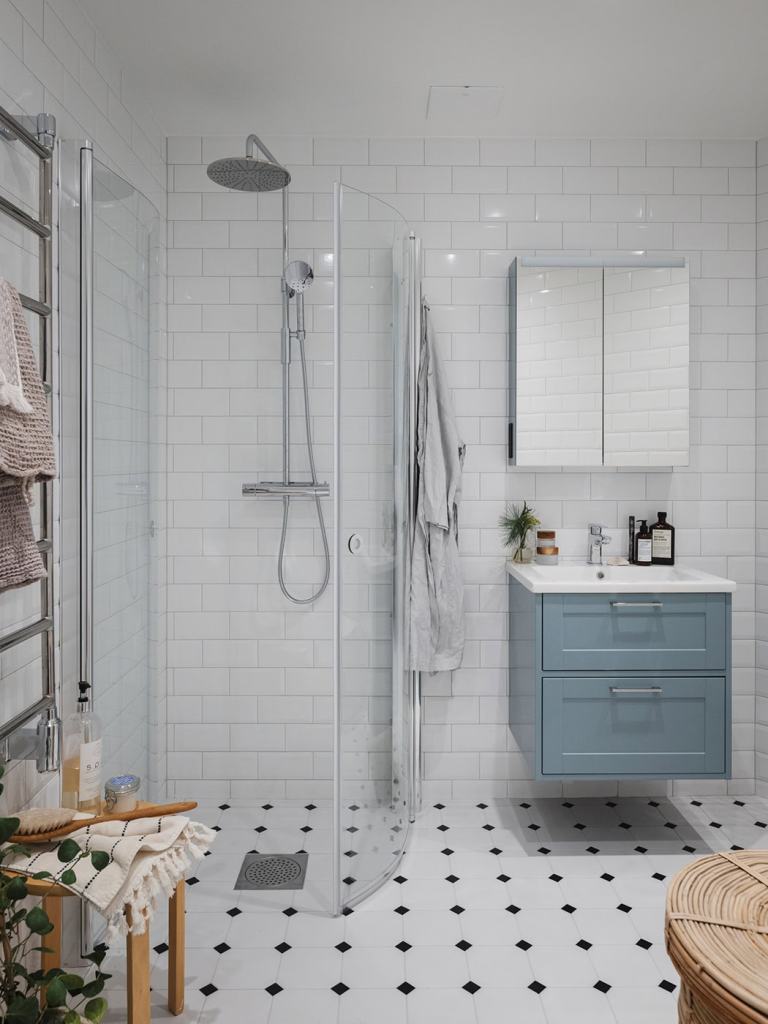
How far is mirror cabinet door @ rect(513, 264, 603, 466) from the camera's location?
2.90m

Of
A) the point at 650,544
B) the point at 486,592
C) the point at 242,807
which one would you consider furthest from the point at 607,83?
the point at 242,807

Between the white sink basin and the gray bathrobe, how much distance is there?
0.97 ft

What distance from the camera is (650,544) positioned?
2.96 meters

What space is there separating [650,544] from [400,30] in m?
2.03

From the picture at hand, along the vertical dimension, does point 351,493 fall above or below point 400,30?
below

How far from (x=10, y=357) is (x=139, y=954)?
1.28 meters

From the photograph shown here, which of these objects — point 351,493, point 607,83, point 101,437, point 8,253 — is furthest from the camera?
point 607,83

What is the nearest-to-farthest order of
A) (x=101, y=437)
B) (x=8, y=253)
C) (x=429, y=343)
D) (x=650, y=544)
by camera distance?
(x=8, y=253), (x=101, y=437), (x=429, y=343), (x=650, y=544)

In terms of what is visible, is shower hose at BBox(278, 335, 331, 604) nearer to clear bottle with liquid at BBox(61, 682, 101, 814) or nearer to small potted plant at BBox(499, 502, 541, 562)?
small potted plant at BBox(499, 502, 541, 562)

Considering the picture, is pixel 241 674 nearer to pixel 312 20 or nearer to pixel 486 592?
pixel 486 592

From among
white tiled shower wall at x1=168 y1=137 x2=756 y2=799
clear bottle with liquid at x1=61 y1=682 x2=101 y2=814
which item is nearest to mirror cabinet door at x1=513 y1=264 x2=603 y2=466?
white tiled shower wall at x1=168 y1=137 x2=756 y2=799

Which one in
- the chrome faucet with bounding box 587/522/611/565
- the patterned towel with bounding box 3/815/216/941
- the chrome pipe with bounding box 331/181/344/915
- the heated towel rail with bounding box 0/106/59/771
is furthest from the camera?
the chrome faucet with bounding box 587/522/611/565

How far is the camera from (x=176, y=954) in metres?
1.81

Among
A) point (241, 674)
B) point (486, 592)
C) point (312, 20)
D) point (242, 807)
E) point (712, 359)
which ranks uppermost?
point (312, 20)
